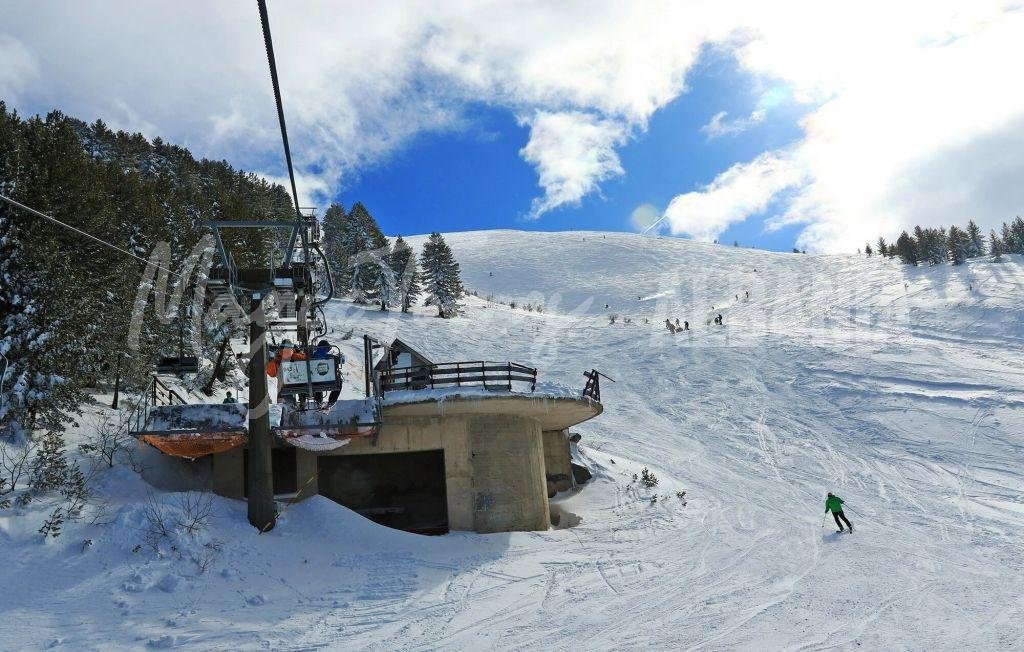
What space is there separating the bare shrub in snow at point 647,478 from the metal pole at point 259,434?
13.0m

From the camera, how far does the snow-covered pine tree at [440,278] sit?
62.1 m

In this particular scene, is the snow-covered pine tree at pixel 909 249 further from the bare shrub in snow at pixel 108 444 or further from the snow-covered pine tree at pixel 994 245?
the bare shrub in snow at pixel 108 444

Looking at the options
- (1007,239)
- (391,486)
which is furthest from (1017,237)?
(391,486)

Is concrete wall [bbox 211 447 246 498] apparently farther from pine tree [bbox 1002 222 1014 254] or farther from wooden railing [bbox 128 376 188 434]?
pine tree [bbox 1002 222 1014 254]

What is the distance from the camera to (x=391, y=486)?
23578 millimetres

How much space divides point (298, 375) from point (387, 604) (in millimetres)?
6590

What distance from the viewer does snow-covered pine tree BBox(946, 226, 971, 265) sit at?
69562mm

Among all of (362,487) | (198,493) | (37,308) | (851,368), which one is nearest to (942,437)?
(851,368)

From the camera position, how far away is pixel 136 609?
1023 cm

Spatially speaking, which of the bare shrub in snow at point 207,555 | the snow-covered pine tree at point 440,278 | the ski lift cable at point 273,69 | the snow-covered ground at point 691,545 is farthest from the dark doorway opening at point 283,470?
the snow-covered pine tree at point 440,278

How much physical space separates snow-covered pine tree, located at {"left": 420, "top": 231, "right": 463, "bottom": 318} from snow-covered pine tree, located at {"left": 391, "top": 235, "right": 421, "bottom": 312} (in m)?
1.47

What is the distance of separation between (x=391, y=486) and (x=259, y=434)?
942 cm

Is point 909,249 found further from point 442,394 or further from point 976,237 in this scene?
point 442,394

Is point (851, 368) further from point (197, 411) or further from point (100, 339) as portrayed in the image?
point (100, 339)
